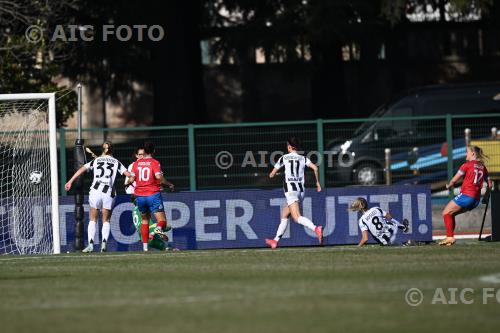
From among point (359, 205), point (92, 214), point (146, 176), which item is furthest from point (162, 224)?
point (359, 205)

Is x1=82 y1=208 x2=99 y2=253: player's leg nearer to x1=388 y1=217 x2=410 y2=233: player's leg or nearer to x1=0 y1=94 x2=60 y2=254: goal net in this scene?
x1=0 y1=94 x2=60 y2=254: goal net

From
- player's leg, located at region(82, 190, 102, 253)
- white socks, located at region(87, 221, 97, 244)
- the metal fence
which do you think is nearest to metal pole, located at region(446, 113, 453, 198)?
the metal fence

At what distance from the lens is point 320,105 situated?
126 ft

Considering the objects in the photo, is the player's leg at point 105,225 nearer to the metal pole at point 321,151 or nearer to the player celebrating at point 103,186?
the player celebrating at point 103,186

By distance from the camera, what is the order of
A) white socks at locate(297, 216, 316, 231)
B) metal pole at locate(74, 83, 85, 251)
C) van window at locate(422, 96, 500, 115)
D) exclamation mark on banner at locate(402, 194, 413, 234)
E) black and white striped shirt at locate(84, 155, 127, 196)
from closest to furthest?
white socks at locate(297, 216, 316, 231) → black and white striped shirt at locate(84, 155, 127, 196) → metal pole at locate(74, 83, 85, 251) → exclamation mark on banner at locate(402, 194, 413, 234) → van window at locate(422, 96, 500, 115)

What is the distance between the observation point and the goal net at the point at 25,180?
21016 mm

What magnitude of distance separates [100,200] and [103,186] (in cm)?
26

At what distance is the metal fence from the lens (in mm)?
23953

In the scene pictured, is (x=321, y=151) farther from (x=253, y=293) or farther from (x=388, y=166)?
(x=253, y=293)

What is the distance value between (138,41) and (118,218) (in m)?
13.8

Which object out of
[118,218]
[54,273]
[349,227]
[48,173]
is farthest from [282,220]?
[54,273]

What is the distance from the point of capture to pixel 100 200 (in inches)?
793

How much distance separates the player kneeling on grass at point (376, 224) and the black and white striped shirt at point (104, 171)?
4201 millimetres

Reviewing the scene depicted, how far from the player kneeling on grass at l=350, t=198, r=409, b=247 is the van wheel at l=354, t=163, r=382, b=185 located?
18.8ft
